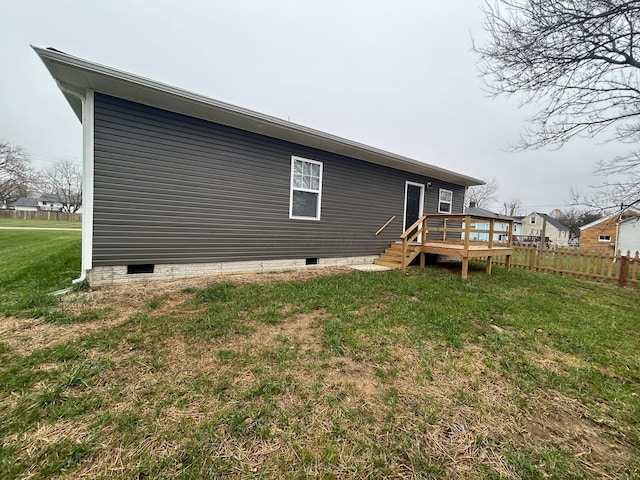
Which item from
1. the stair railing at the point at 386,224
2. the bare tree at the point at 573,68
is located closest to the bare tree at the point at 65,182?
the stair railing at the point at 386,224

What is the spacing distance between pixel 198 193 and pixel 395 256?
221 inches

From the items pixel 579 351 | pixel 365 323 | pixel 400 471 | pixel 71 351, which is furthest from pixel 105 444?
pixel 579 351

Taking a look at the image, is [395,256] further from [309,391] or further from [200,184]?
[309,391]

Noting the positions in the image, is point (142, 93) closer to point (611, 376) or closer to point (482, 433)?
point (482, 433)

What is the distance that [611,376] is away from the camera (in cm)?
244

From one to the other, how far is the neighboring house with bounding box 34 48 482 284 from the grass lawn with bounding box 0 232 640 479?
128cm

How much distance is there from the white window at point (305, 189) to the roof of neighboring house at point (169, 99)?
0.50m

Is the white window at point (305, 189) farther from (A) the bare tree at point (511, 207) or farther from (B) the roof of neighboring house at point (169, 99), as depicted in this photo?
(A) the bare tree at point (511, 207)

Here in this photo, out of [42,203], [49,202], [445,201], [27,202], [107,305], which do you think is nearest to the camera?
[107,305]

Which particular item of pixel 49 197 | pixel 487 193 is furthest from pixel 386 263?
pixel 49 197

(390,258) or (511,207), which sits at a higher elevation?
(511,207)

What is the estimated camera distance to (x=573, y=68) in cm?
533

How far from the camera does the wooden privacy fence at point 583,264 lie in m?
6.88

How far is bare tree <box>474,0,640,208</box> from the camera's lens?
464 cm
